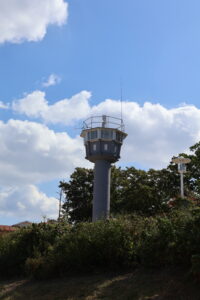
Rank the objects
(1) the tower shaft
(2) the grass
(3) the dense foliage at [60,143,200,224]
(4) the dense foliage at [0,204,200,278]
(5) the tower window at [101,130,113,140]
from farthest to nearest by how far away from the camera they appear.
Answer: (3) the dense foliage at [60,143,200,224], (5) the tower window at [101,130,113,140], (1) the tower shaft, (4) the dense foliage at [0,204,200,278], (2) the grass

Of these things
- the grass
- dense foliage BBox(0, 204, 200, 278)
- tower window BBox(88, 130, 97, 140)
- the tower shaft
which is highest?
tower window BBox(88, 130, 97, 140)

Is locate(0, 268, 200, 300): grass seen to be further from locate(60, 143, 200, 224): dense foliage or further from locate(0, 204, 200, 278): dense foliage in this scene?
locate(60, 143, 200, 224): dense foliage

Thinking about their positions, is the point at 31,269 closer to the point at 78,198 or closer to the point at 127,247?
the point at 127,247

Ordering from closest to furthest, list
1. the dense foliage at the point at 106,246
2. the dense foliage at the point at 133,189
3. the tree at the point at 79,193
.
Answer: the dense foliage at the point at 106,246
the dense foliage at the point at 133,189
the tree at the point at 79,193

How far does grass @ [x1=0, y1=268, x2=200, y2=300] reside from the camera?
363 inches

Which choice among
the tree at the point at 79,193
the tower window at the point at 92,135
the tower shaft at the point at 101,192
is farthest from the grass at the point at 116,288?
the tree at the point at 79,193

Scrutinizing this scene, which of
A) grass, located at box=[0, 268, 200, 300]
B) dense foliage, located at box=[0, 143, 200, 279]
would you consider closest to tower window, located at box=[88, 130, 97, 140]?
dense foliage, located at box=[0, 143, 200, 279]

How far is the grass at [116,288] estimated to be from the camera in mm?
9211

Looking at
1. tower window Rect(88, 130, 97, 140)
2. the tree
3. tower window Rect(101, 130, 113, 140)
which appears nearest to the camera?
tower window Rect(101, 130, 113, 140)

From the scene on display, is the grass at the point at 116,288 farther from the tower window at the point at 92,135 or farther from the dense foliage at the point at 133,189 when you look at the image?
the dense foliage at the point at 133,189

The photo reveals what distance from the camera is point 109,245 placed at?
12195 millimetres

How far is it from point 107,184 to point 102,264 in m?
→ 17.9

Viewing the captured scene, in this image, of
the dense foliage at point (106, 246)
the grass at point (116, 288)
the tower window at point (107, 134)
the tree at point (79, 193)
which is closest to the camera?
the grass at point (116, 288)

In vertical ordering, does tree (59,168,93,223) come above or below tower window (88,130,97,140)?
below
